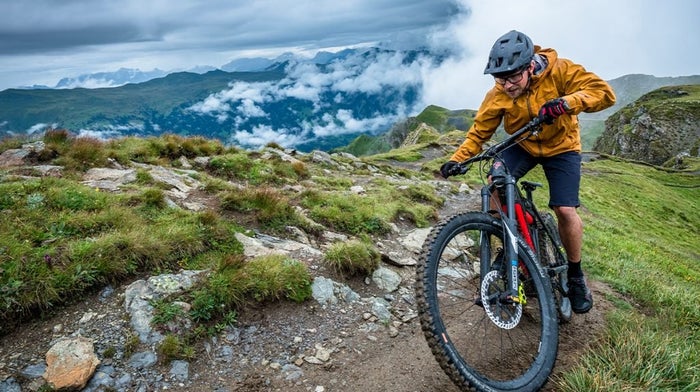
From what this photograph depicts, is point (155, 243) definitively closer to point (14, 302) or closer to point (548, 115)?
Answer: point (14, 302)

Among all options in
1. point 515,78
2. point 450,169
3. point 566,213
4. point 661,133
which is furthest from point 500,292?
point 661,133

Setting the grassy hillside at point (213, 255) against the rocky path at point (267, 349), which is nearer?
the grassy hillside at point (213, 255)

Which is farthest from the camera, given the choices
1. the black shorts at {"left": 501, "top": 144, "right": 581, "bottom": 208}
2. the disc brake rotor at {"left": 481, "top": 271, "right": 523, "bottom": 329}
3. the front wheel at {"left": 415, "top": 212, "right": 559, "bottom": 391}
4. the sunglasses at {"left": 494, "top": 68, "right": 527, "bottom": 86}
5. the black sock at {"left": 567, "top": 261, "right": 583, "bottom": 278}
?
the black sock at {"left": 567, "top": 261, "right": 583, "bottom": 278}

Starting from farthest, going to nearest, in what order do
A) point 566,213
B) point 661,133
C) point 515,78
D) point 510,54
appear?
point 661,133 < point 566,213 < point 515,78 < point 510,54

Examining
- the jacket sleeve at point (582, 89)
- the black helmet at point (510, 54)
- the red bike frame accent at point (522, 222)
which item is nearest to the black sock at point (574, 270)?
the red bike frame accent at point (522, 222)

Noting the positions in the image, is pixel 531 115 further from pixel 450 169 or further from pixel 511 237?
pixel 511 237

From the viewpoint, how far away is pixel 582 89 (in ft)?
17.2

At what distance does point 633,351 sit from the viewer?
4.69 metres

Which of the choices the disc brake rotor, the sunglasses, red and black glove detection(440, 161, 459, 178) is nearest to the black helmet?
the sunglasses

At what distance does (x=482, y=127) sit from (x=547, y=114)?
1.47m

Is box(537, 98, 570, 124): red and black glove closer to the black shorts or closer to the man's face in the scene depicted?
the man's face

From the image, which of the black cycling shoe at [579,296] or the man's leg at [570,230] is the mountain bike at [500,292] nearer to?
the black cycling shoe at [579,296]

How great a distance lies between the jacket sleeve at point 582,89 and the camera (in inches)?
195

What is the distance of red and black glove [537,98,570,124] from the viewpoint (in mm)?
4754
